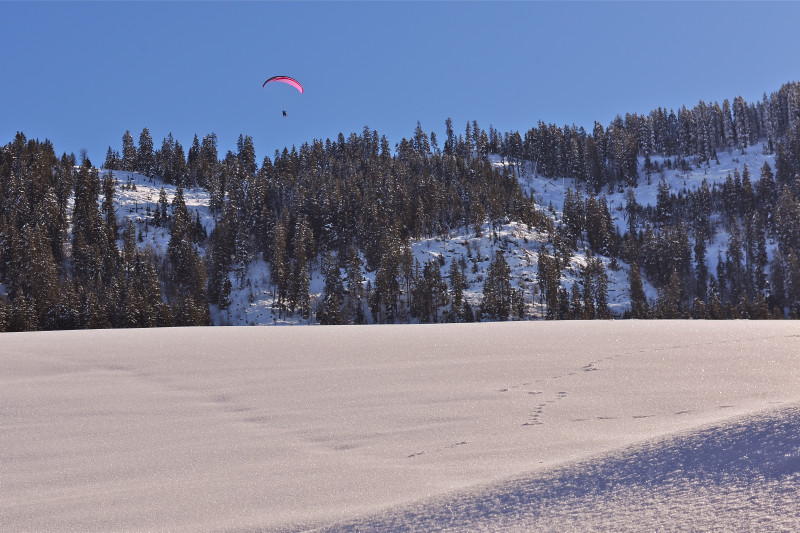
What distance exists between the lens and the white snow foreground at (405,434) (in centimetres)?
325

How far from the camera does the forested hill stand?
3142 inches

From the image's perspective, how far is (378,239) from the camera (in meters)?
97.5

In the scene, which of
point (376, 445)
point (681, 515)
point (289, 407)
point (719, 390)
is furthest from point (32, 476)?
point (719, 390)

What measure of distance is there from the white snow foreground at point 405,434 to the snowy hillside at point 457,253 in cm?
7348

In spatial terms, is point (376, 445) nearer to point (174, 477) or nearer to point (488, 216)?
point (174, 477)

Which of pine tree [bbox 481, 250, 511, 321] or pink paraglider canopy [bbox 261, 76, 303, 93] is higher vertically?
pink paraglider canopy [bbox 261, 76, 303, 93]

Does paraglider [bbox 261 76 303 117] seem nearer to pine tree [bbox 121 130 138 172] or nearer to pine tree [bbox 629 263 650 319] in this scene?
pine tree [bbox 629 263 650 319]

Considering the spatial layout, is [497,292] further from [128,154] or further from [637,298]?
[128,154]

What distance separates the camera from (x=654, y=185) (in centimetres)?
15025

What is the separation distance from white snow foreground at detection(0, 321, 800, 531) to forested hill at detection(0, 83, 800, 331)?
65.0 m

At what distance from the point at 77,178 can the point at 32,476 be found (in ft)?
432

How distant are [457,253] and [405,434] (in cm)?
9321

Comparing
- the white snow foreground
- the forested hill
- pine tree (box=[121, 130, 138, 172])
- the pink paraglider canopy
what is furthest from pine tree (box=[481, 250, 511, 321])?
pine tree (box=[121, 130, 138, 172])

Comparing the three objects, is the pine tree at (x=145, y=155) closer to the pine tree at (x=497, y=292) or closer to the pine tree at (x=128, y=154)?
the pine tree at (x=128, y=154)
